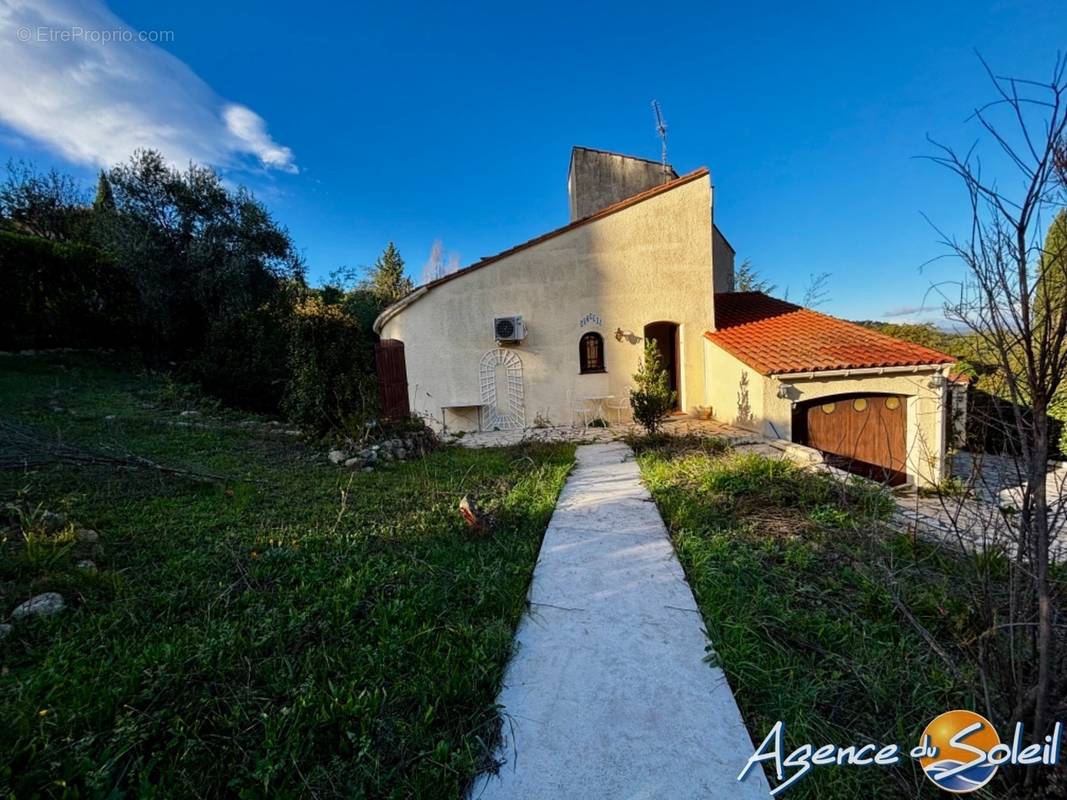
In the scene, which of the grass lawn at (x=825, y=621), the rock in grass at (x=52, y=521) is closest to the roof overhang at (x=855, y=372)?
the grass lawn at (x=825, y=621)

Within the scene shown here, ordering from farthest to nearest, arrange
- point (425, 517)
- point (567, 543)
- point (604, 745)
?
point (425, 517)
point (567, 543)
point (604, 745)

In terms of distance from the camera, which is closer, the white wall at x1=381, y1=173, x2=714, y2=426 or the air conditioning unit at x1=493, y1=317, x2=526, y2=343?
the white wall at x1=381, y1=173, x2=714, y2=426

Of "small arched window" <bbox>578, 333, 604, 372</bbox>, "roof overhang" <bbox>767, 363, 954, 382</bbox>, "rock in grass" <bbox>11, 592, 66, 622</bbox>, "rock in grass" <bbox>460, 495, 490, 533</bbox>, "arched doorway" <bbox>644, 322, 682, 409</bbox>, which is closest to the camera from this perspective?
"rock in grass" <bbox>11, 592, 66, 622</bbox>

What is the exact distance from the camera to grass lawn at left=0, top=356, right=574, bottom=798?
153 cm

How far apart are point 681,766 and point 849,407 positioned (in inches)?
326

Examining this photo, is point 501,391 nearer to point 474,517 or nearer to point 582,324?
point 582,324

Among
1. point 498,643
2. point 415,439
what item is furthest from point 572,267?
point 498,643

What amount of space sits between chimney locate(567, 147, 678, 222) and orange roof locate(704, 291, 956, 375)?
464 cm

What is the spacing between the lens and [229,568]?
9.69ft

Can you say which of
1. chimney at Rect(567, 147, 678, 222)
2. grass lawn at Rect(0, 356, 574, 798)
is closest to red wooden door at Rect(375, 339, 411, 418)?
grass lawn at Rect(0, 356, 574, 798)

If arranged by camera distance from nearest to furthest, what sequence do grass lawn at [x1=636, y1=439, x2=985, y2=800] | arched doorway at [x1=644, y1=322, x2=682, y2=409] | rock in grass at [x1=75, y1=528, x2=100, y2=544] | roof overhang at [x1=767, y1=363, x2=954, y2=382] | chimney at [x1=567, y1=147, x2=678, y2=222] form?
grass lawn at [x1=636, y1=439, x2=985, y2=800] → rock in grass at [x1=75, y1=528, x2=100, y2=544] → roof overhang at [x1=767, y1=363, x2=954, y2=382] → arched doorway at [x1=644, y1=322, x2=682, y2=409] → chimney at [x1=567, y1=147, x2=678, y2=222]

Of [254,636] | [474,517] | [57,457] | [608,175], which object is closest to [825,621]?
[474,517]

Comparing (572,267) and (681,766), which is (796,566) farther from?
(572,267)

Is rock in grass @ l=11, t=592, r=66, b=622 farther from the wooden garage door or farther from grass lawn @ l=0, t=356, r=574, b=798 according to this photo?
the wooden garage door
